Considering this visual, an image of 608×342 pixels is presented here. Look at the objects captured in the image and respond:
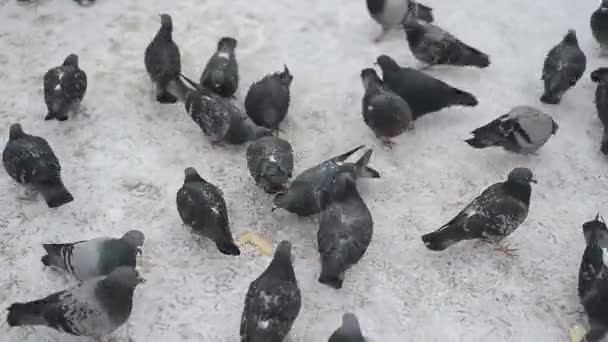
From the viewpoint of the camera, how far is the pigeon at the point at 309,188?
4008 millimetres

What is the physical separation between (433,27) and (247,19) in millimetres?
1785

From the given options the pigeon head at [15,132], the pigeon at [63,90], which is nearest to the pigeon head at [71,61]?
the pigeon at [63,90]

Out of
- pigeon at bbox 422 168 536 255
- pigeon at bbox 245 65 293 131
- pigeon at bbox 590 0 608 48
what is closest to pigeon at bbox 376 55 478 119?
pigeon at bbox 245 65 293 131

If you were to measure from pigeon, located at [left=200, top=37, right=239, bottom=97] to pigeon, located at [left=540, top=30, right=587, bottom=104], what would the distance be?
258 cm

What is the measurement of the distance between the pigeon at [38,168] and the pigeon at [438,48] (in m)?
3.13

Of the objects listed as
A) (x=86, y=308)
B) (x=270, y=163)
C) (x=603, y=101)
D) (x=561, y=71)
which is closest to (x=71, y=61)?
(x=270, y=163)

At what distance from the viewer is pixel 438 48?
5402 mm

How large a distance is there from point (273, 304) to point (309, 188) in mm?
974

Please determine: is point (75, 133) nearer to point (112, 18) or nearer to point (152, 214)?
point (152, 214)

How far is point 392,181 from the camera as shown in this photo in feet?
14.9

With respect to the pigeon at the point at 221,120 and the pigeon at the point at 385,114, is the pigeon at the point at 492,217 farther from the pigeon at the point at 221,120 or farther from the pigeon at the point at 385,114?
the pigeon at the point at 221,120

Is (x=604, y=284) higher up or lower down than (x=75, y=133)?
higher up

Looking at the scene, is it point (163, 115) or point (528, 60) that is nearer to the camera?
point (163, 115)

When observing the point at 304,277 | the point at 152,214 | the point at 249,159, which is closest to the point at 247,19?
the point at 249,159
